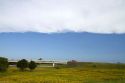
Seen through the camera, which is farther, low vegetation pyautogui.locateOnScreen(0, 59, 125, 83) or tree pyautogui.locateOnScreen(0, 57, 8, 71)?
tree pyautogui.locateOnScreen(0, 57, 8, 71)

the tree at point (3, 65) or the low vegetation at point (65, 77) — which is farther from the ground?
the tree at point (3, 65)

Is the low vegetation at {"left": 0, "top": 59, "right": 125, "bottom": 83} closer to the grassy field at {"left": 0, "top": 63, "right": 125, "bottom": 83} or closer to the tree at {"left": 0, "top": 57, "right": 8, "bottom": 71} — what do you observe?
the grassy field at {"left": 0, "top": 63, "right": 125, "bottom": 83}

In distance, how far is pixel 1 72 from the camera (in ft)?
400

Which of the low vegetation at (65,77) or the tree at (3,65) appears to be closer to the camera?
the low vegetation at (65,77)

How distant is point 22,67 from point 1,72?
1027 inches

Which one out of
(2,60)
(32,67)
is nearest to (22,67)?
(32,67)

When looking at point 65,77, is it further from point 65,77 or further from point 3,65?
point 3,65

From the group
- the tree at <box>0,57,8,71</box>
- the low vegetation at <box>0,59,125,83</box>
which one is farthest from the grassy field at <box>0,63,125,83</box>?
the tree at <box>0,57,8,71</box>

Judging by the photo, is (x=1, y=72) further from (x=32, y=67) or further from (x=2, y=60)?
(x=32, y=67)

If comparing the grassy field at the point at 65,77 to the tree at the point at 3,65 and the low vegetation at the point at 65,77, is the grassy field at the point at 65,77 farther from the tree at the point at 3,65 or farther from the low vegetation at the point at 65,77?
the tree at the point at 3,65

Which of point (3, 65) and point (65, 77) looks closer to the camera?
point (65, 77)

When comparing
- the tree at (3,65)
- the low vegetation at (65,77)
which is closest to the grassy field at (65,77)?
the low vegetation at (65,77)

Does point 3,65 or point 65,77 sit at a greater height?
point 3,65

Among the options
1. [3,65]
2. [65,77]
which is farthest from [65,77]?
[3,65]
